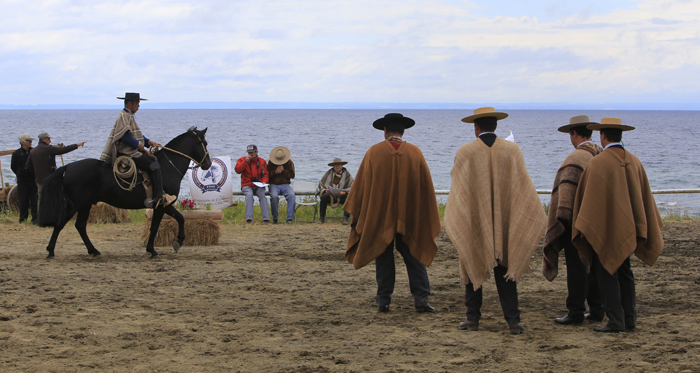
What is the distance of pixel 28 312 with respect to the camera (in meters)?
5.52

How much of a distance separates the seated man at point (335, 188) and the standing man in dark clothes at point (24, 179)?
577 cm

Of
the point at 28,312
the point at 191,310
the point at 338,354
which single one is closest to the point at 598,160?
the point at 338,354

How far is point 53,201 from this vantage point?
8.55m

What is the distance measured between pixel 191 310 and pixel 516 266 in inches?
117

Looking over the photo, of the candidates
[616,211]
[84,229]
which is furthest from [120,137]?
[616,211]

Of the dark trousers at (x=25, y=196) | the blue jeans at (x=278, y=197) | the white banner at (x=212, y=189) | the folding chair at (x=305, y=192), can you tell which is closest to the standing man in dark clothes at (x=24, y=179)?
the dark trousers at (x=25, y=196)

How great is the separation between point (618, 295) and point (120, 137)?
6.61 meters

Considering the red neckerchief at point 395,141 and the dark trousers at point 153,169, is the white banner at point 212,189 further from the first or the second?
the red neckerchief at point 395,141

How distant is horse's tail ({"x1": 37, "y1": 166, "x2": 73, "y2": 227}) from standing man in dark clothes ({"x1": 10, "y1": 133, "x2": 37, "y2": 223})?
4.24 metres

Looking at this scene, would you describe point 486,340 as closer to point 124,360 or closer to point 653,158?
point 124,360

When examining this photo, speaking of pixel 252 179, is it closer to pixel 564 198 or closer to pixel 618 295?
pixel 564 198

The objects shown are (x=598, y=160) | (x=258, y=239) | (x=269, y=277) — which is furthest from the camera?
(x=258, y=239)

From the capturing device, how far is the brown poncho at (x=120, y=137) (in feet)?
27.9

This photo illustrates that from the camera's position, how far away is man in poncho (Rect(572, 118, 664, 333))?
4.93 meters
